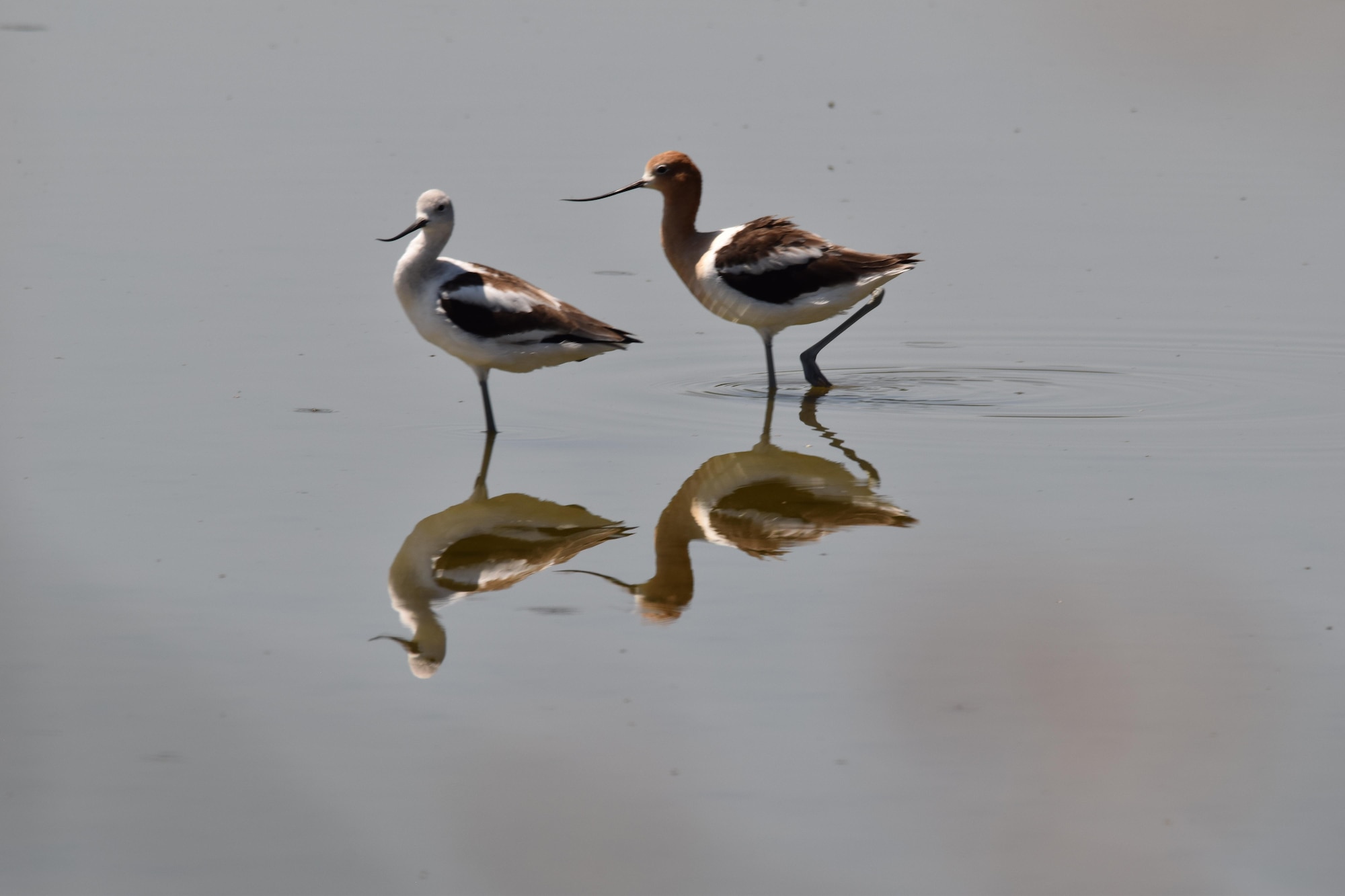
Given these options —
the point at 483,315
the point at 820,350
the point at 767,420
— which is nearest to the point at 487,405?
the point at 483,315

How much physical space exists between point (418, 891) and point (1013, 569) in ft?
11.0

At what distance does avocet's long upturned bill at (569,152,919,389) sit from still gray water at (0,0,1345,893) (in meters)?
0.44

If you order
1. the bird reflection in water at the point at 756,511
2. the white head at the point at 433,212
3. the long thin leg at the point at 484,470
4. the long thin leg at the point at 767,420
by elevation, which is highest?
the white head at the point at 433,212

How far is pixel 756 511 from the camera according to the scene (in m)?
8.22

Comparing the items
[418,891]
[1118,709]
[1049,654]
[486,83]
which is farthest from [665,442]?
[486,83]

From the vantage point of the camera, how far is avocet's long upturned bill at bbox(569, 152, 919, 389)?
10.4 meters

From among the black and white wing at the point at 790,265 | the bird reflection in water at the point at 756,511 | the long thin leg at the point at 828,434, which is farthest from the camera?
the black and white wing at the point at 790,265

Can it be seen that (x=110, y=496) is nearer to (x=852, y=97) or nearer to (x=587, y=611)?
(x=587, y=611)

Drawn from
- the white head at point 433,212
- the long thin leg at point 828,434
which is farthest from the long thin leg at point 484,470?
the long thin leg at point 828,434

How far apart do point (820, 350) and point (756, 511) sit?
3.29 meters

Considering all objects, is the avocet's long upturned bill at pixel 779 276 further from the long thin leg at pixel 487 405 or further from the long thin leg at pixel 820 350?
the long thin leg at pixel 487 405

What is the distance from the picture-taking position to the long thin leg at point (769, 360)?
1046 centimetres

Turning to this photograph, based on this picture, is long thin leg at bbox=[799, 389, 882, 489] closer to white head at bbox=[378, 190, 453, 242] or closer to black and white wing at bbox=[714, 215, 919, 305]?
black and white wing at bbox=[714, 215, 919, 305]

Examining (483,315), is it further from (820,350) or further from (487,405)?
(820,350)
